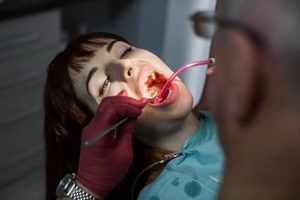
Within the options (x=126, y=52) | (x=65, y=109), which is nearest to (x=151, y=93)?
(x=126, y=52)

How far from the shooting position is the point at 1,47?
2.08 meters

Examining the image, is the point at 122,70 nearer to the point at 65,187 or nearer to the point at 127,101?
the point at 127,101

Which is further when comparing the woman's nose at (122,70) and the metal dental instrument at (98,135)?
the woman's nose at (122,70)

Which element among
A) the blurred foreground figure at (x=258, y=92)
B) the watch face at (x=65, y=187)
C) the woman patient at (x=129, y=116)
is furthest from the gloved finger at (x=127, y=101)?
the blurred foreground figure at (x=258, y=92)

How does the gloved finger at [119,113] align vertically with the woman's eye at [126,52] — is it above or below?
below

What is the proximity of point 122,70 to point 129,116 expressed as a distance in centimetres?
12

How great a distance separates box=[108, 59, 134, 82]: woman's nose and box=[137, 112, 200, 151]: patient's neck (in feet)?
0.49

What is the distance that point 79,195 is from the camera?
4.17ft

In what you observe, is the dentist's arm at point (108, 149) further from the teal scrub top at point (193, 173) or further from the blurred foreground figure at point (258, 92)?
the blurred foreground figure at point (258, 92)

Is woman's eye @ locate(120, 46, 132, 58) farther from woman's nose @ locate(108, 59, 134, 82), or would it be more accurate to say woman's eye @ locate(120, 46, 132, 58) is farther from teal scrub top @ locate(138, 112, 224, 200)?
teal scrub top @ locate(138, 112, 224, 200)

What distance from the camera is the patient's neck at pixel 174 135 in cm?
132

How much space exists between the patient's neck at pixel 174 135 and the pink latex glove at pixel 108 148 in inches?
2.9

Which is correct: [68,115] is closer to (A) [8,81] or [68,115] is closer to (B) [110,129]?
(B) [110,129]

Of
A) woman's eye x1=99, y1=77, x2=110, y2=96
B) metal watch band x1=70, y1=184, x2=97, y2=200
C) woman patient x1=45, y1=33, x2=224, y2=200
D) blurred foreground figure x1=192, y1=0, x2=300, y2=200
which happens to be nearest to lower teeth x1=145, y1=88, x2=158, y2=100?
woman patient x1=45, y1=33, x2=224, y2=200
